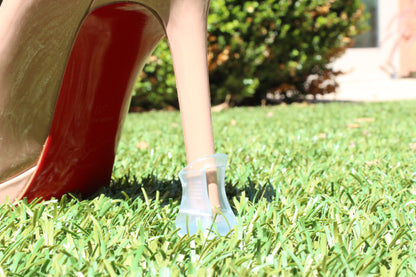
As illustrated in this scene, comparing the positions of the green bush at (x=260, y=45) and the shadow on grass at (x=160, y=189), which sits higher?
the green bush at (x=260, y=45)

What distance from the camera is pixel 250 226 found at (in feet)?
3.79

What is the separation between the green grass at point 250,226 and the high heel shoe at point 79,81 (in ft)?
0.35

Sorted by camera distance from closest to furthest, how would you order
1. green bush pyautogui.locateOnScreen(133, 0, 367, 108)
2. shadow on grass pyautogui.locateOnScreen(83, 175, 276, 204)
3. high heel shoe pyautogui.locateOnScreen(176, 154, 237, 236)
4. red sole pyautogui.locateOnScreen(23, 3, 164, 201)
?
high heel shoe pyautogui.locateOnScreen(176, 154, 237, 236) → red sole pyautogui.locateOnScreen(23, 3, 164, 201) → shadow on grass pyautogui.locateOnScreen(83, 175, 276, 204) → green bush pyautogui.locateOnScreen(133, 0, 367, 108)

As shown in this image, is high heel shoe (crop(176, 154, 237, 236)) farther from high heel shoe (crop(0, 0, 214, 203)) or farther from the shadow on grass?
the shadow on grass

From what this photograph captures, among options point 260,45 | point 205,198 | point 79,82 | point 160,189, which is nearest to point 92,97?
point 79,82

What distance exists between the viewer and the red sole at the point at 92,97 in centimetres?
134

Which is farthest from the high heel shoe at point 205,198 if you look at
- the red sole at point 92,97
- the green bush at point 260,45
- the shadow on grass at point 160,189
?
the green bush at point 260,45

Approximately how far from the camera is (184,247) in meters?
1.05

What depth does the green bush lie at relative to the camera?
568 cm

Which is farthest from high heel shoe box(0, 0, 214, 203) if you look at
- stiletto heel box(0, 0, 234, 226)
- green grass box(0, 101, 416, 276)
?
green grass box(0, 101, 416, 276)

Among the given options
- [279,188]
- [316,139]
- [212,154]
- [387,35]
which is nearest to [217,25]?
[316,139]

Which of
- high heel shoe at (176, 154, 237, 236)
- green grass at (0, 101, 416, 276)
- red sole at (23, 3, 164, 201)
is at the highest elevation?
red sole at (23, 3, 164, 201)

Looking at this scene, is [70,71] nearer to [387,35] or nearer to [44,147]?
[44,147]

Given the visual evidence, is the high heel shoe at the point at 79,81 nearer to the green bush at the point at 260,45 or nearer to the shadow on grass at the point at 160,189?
the shadow on grass at the point at 160,189
